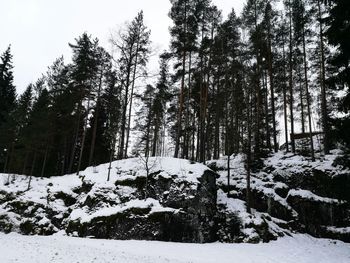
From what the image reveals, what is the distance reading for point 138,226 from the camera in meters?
15.9

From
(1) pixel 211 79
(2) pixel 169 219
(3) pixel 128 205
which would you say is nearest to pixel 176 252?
(2) pixel 169 219

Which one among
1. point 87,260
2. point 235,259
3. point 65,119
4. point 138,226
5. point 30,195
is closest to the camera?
point 87,260

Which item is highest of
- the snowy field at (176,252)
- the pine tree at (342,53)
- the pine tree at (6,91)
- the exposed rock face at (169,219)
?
the pine tree at (6,91)

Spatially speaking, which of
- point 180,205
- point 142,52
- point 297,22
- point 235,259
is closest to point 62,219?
point 180,205

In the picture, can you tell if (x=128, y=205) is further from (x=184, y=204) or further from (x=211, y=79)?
(x=211, y=79)

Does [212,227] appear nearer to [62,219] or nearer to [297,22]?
[62,219]

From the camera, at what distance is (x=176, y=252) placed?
1224 cm

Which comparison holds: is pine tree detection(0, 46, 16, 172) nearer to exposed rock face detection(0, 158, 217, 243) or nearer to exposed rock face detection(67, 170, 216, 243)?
exposed rock face detection(0, 158, 217, 243)

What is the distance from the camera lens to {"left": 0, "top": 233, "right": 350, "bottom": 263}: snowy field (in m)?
9.91

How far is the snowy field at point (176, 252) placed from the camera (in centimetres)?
991

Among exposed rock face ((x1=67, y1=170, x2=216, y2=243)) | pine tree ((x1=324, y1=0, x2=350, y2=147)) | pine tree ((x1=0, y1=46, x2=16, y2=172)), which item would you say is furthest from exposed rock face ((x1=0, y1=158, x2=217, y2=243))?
pine tree ((x1=0, y1=46, x2=16, y2=172))

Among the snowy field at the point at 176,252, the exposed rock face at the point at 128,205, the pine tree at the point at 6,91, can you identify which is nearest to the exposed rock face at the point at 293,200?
the snowy field at the point at 176,252

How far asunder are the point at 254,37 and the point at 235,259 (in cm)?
2100

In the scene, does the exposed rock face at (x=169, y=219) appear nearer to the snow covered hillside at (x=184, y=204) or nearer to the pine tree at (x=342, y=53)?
the snow covered hillside at (x=184, y=204)
